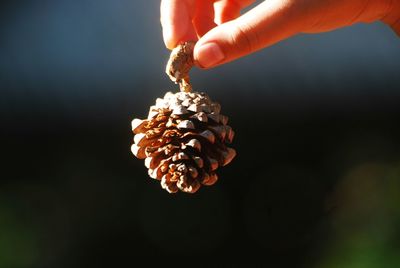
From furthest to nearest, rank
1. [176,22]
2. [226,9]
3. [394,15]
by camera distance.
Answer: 1. [226,9]
2. [394,15]
3. [176,22]

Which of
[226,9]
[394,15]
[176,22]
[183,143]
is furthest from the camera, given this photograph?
[226,9]

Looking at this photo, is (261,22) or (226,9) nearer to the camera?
(261,22)


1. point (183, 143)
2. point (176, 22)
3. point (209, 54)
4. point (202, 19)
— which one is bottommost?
point (183, 143)

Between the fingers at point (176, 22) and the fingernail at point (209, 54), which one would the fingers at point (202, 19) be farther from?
the fingernail at point (209, 54)

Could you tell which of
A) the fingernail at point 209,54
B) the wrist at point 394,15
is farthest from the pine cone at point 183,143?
the wrist at point 394,15

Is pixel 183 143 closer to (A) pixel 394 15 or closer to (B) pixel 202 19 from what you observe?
(B) pixel 202 19

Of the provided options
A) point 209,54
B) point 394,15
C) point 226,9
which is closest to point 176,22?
point 209,54

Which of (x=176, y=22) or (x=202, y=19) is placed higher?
(x=202, y=19)
